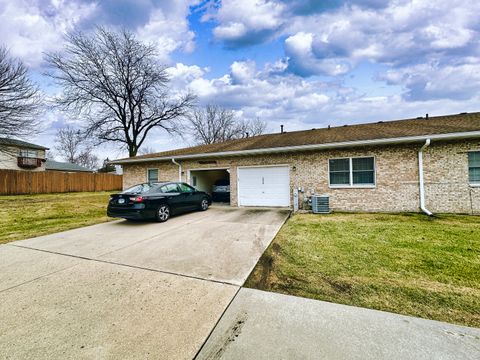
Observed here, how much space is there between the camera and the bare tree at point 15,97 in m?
14.5

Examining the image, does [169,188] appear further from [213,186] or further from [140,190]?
[213,186]

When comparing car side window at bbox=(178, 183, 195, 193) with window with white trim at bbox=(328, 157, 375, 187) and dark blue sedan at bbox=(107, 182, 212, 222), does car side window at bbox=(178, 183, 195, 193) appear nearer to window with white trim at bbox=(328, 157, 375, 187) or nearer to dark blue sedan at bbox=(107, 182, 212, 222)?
dark blue sedan at bbox=(107, 182, 212, 222)

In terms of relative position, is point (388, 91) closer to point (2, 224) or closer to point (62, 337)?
point (62, 337)

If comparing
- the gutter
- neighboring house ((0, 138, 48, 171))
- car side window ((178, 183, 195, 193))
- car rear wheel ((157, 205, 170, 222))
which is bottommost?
car rear wheel ((157, 205, 170, 222))

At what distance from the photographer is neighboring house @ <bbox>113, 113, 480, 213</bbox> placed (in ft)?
25.3

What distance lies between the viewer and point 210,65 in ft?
44.9

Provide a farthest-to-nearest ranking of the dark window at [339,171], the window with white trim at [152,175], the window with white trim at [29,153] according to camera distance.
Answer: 1. the window with white trim at [29,153]
2. the window with white trim at [152,175]
3. the dark window at [339,171]

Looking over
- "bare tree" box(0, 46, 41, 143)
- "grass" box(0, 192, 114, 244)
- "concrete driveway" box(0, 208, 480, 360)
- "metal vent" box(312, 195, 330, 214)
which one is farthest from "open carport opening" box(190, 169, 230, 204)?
"bare tree" box(0, 46, 41, 143)

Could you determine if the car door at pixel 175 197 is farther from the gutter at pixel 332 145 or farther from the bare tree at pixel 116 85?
the bare tree at pixel 116 85

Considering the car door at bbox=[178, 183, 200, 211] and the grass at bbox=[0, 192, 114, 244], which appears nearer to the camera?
the grass at bbox=[0, 192, 114, 244]

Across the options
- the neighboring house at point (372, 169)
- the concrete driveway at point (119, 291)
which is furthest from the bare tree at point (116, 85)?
the concrete driveway at point (119, 291)

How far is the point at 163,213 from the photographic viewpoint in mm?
7680

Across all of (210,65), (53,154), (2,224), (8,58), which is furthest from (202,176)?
(53,154)

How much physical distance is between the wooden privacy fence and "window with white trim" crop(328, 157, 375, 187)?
975 inches
